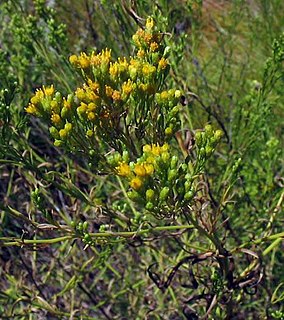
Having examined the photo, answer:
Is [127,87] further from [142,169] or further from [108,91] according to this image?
[142,169]

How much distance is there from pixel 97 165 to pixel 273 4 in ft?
11.3

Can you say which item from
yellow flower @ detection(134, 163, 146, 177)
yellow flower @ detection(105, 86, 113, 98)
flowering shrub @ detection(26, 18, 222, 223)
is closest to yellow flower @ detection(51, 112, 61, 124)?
flowering shrub @ detection(26, 18, 222, 223)

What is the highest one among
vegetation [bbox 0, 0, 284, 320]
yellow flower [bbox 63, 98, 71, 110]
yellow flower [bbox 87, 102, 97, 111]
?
yellow flower [bbox 87, 102, 97, 111]

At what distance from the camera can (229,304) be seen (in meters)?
1.67

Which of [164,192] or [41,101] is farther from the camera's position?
[41,101]

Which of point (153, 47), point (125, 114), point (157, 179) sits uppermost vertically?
point (153, 47)

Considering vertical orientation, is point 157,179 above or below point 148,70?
below

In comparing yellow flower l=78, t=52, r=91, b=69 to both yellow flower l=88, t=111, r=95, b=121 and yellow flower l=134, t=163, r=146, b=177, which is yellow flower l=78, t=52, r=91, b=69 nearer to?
yellow flower l=88, t=111, r=95, b=121

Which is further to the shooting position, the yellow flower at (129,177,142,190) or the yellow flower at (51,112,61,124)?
the yellow flower at (51,112,61,124)

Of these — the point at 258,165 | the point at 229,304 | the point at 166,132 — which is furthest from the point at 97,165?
the point at 258,165

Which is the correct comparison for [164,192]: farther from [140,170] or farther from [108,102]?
[108,102]

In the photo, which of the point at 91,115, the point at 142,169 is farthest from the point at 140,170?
the point at 91,115

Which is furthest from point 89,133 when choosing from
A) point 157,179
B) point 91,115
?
point 157,179

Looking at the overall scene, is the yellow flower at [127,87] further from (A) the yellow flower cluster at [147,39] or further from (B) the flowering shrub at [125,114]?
(A) the yellow flower cluster at [147,39]
